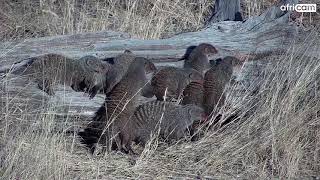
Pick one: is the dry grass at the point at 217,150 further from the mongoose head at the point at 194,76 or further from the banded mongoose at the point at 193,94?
the mongoose head at the point at 194,76

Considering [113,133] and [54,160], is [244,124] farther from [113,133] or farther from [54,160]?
[54,160]

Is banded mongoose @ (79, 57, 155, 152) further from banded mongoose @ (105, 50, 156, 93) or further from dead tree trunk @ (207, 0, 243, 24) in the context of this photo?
dead tree trunk @ (207, 0, 243, 24)

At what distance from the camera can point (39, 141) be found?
13.4ft

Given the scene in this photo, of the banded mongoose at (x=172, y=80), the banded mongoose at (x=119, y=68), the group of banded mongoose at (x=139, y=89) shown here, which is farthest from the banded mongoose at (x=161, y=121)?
the banded mongoose at (x=119, y=68)

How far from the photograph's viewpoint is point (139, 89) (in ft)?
15.8

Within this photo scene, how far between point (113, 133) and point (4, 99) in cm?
89

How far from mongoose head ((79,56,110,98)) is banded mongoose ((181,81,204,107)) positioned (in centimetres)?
68

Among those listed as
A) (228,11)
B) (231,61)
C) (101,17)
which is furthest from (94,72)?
(228,11)

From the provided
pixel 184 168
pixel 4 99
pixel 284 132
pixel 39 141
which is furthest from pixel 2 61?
pixel 284 132

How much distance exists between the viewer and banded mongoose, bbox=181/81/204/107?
5012 millimetres

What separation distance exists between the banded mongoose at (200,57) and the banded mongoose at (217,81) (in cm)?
7

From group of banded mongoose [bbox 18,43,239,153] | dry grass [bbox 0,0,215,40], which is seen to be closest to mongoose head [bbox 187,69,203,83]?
group of banded mongoose [bbox 18,43,239,153]

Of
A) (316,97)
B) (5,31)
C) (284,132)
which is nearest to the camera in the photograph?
(284,132)

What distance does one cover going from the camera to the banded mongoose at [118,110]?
14.6 ft
